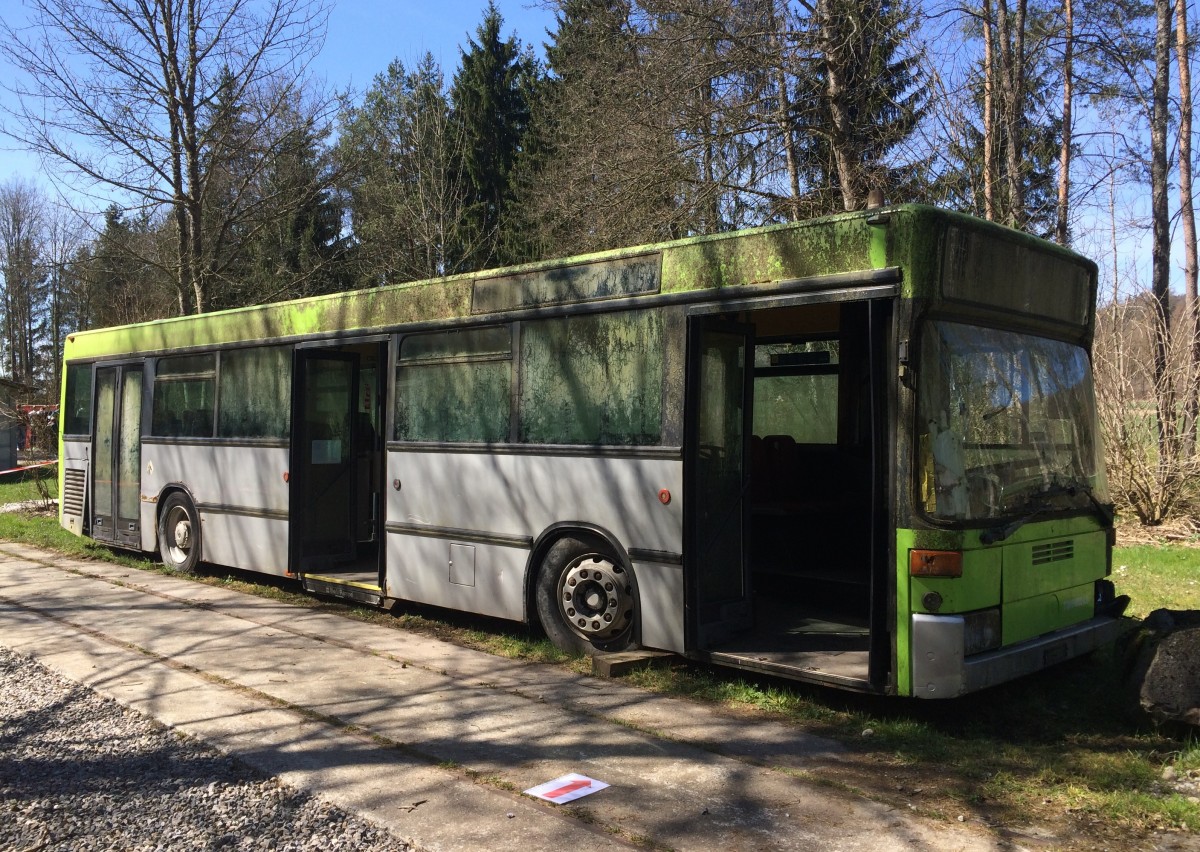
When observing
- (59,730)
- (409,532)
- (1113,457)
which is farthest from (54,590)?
(1113,457)

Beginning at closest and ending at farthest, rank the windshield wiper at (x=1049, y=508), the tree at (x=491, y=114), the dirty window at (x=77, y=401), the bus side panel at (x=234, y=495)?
the windshield wiper at (x=1049, y=508)
the bus side panel at (x=234, y=495)
the dirty window at (x=77, y=401)
the tree at (x=491, y=114)

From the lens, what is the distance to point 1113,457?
44.7 ft

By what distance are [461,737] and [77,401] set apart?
10.4m

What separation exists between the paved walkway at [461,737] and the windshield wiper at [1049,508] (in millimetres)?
1446

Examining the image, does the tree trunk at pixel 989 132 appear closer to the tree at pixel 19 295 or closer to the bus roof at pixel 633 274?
the bus roof at pixel 633 274

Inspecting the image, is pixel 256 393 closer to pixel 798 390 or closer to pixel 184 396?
pixel 184 396

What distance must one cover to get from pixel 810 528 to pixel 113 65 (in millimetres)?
14010

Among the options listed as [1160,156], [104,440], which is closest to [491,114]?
[1160,156]

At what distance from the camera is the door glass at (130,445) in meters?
12.3

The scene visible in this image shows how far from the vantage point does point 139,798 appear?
4.54 m

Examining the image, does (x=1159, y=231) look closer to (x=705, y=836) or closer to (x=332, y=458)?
(x=332, y=458)

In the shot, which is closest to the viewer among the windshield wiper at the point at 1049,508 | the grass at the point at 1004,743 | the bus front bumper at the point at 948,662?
the grass at the point at 1004,743

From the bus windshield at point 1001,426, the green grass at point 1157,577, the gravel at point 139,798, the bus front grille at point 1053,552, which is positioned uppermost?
the bus windshield at point 1001,426

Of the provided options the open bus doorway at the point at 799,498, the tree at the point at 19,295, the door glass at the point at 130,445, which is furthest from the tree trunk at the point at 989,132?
the tree at the point at 19,295
